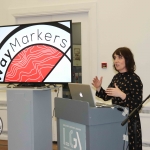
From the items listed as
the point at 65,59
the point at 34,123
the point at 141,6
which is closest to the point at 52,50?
the point at 65,59

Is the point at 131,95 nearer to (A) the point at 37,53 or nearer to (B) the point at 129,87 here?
(B) the point at 129,87

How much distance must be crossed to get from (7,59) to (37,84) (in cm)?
49

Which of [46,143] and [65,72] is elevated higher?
[65,72]

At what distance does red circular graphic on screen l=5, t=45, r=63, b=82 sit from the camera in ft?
10.4

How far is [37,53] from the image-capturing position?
3.22 m

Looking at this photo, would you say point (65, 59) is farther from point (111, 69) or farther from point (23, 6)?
point (23, 6)

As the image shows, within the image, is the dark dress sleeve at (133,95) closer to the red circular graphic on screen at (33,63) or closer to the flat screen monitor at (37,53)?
the flat screen monitor at (37,53)

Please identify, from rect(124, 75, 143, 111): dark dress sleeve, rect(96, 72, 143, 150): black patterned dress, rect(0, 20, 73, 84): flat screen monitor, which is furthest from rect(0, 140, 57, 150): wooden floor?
rect(124, 75, 143, 111): dark dress sleeve

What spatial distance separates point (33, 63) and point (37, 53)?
0.41ft

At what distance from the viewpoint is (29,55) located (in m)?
3.26

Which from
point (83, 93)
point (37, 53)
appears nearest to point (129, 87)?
point (83, 93)

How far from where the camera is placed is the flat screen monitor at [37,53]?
10.2 ft

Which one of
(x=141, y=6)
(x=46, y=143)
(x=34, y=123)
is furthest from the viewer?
(x=141, y=6)

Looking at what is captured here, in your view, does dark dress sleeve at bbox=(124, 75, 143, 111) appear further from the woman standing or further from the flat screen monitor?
the flat screen monitor
